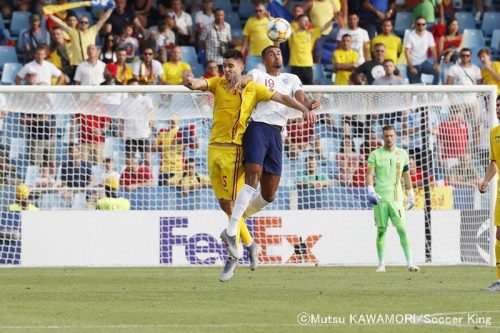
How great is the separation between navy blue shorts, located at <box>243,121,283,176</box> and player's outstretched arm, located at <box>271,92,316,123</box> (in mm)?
609

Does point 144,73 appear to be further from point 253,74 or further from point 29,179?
point 253,74

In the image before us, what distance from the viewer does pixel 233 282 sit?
1368cm

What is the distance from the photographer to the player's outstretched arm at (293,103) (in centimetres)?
1230

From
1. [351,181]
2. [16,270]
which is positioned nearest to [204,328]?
[16,270]

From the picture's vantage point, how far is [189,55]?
24.1 metres

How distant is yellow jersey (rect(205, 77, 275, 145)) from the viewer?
43.0 ft

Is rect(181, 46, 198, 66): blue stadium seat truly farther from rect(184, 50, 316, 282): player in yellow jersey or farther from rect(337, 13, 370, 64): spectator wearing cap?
rect(184, 50, 316, 282): player in yellow jersey

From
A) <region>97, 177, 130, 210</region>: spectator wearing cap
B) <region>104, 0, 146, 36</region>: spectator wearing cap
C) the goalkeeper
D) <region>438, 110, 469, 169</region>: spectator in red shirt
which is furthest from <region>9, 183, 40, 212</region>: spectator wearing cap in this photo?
<region>438, 110, 469, 169</region>: spectator in red shirt

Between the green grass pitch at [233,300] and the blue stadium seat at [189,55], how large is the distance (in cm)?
845

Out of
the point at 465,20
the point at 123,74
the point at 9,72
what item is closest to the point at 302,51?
the point at 123,74

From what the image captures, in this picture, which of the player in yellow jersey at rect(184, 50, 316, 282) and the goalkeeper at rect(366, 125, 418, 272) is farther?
the goalkeeper at rect(366, 125, 418, 272)

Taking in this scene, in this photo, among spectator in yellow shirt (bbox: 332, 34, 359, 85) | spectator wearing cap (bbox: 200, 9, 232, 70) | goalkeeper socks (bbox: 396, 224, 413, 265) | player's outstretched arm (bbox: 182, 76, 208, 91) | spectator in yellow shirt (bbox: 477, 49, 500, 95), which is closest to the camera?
player's outstretched arm (bbox: 182, 76, 208, 91)

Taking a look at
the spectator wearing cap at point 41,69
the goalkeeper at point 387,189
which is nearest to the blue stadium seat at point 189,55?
the spectator wearing cap at point 41,69

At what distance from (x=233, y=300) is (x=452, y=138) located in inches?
389
